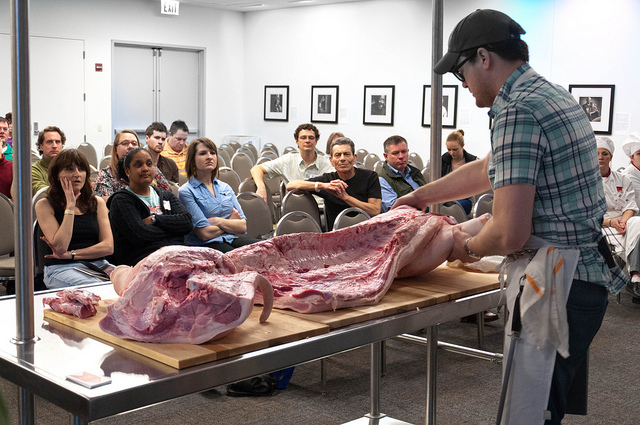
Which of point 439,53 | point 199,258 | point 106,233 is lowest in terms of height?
point 106,233

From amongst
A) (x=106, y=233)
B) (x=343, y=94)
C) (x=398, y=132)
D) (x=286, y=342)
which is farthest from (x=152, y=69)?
(x=286, y=342)

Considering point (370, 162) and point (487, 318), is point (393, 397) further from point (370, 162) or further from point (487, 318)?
point (370, 162)

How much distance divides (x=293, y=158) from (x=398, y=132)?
6.67 metres

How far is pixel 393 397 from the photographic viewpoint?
3678mm

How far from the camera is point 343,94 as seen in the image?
546 inches

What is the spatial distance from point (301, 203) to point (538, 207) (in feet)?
11.5

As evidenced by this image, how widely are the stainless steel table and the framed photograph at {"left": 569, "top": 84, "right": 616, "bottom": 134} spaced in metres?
9.37

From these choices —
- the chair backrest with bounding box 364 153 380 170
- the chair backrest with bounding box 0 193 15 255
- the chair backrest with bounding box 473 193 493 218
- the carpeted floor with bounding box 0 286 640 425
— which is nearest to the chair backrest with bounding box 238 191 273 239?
the carpeted floor with bounding box 0 286 640 425

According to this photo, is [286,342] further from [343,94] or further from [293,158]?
[343,94]

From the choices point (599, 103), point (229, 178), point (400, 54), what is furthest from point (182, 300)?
point (400, 54)

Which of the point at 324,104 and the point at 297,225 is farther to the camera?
the point at 324,104

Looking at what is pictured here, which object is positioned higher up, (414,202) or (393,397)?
(414,202)

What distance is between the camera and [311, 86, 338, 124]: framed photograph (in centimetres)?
1401

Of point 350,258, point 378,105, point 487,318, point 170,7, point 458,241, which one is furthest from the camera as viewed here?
point 170,7
